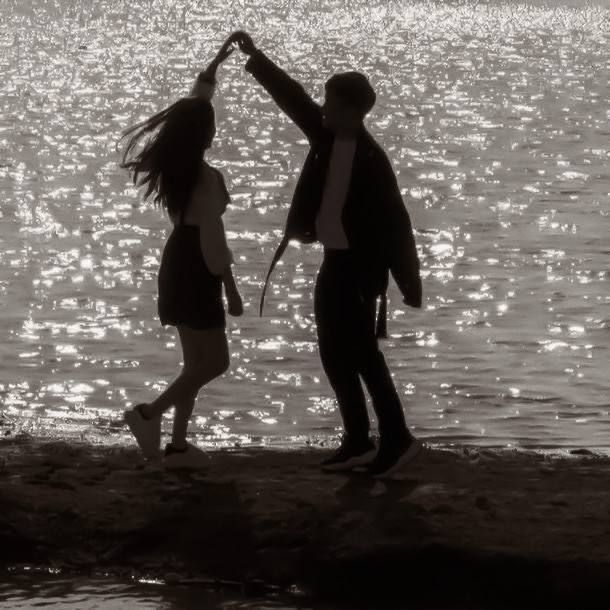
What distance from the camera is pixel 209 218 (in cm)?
887

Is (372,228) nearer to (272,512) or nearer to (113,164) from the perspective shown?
(272,512)

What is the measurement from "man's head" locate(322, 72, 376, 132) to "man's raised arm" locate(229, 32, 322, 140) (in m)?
0.11

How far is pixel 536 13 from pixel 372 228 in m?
94.5

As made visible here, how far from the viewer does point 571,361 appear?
1480 centimetres

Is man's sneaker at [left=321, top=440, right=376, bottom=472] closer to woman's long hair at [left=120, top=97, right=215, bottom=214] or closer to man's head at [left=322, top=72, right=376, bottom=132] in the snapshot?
woman's long hair at [left=120, top=97, right=215, bottom=214]

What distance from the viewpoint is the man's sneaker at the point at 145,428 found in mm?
9188

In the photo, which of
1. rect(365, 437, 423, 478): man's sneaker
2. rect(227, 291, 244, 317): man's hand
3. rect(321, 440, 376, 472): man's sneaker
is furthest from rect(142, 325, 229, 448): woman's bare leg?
rect(365, 437, 423, 478): man's sneaker

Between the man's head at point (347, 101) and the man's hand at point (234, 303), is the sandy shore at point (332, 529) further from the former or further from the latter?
the man's head at point (347, 101)

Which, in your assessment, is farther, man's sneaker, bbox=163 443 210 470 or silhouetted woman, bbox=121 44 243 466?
man's sneaker, bbox=163 443 210 470

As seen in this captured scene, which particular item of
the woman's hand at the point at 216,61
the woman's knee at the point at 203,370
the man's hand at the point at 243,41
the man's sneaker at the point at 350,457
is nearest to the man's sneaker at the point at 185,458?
the woman's knee at the point at 203,370

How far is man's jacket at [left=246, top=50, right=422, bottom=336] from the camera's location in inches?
346

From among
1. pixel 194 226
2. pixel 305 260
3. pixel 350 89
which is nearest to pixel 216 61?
pixel 350 89

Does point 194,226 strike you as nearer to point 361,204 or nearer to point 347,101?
point 361,204

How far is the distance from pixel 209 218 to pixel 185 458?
1054mm
